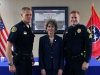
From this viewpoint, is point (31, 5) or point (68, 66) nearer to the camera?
point (68, 66)

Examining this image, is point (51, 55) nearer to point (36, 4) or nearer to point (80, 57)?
point (80, 57)

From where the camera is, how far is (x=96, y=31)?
4152 millimetres

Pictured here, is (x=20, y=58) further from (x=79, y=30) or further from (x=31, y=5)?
(x=31, y=5)

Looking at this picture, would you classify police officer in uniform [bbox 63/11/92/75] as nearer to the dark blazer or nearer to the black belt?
the black belt

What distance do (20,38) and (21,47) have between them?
0.39 ft

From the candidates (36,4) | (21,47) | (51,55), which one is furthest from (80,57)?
(36,4)

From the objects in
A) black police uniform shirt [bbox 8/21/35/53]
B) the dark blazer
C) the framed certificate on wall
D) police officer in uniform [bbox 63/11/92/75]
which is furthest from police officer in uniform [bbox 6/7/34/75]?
the framed certificate on wall

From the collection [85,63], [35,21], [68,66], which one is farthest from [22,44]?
[35,21]

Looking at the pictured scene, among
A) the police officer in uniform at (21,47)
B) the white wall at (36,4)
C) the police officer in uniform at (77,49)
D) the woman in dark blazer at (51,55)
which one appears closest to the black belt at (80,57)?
the police officer in uniform at (77,49)

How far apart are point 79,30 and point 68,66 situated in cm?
53

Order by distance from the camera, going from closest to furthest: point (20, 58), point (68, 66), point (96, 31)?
point (20, 58) → point (68, 66) → point (96, 31)

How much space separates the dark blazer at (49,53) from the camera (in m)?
2.15

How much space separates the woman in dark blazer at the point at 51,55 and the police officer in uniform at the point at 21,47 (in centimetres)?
18

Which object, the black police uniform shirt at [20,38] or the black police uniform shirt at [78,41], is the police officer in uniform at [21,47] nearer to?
the black police uniform shirt at [20,38]
